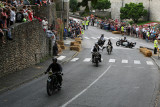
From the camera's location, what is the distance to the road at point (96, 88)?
13539 mm

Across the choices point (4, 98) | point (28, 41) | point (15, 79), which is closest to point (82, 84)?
point (15, 79)

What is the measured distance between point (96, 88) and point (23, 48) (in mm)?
7353

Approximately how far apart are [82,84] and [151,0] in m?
60.9

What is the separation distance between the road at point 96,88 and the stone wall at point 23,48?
215 cm

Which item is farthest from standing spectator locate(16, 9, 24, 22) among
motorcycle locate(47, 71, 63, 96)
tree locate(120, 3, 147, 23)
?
tree locate(120, 3, 147, 23)

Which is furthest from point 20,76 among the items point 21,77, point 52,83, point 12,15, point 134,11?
point 134,11

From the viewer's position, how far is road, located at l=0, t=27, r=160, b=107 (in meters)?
13.5

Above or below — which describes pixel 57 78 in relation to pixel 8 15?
below

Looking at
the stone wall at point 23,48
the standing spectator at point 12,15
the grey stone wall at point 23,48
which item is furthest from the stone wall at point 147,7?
the standing spectator at point 12,15

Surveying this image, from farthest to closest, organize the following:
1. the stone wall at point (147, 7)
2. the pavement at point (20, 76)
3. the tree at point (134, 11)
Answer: the tree at point (134, 11), the stone wall at point (147, 7), the pavement at point (20, 76)

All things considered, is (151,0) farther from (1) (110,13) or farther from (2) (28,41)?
(2) (28,41)

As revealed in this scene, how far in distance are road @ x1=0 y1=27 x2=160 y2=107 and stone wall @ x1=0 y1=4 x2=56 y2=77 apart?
2152 mm

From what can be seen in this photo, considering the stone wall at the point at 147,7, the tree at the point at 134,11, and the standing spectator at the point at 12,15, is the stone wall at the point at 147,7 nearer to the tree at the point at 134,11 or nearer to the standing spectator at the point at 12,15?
the tree at the point at 134,11

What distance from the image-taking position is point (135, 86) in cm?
A: 1795
